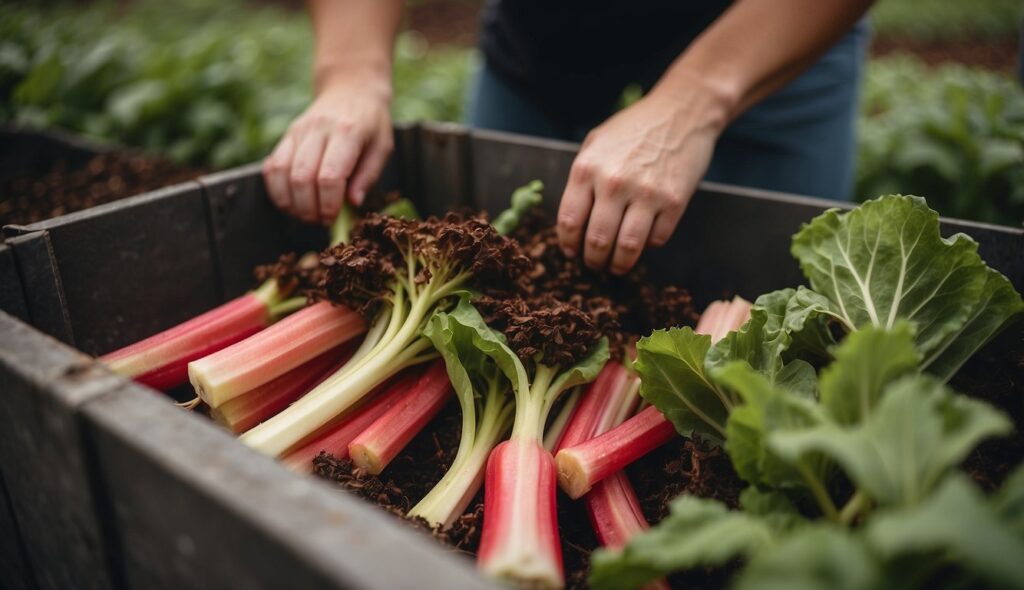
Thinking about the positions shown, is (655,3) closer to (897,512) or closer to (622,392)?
(622,392)

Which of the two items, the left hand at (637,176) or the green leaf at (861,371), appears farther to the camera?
the left hand at (637,176)

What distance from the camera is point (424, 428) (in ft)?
6.65

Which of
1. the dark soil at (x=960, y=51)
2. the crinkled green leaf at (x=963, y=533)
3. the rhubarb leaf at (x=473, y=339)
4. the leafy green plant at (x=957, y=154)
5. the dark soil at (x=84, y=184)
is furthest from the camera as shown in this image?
the dark soil at (x=960, y=51)

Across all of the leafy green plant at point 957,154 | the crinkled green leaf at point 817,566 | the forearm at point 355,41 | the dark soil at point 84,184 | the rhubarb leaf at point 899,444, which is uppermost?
the forearm at point 355,41

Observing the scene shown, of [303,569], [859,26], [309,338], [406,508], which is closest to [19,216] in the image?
[309,338]

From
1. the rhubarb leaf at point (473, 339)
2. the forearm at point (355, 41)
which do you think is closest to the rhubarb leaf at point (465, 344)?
the rhubarb leaf at point (473, 339)

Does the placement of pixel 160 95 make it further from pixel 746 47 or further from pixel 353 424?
pixel 746 47

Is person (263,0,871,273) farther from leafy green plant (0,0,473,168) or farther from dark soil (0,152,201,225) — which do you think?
dark soil (0,152,201,225)

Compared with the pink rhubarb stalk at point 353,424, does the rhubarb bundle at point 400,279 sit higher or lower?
higher

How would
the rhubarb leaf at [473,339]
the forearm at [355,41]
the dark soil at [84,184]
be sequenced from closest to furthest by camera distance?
the rhubarb leaf at [473,339]
the forearm at [355,41]
the dark soil at [84,184]

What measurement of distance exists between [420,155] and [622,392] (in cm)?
155

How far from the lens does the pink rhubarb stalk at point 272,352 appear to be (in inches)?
71.3

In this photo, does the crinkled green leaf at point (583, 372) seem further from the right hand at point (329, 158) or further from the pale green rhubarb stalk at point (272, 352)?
the right hand at point (329, 158)

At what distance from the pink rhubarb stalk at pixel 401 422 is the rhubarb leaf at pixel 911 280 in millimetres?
991
